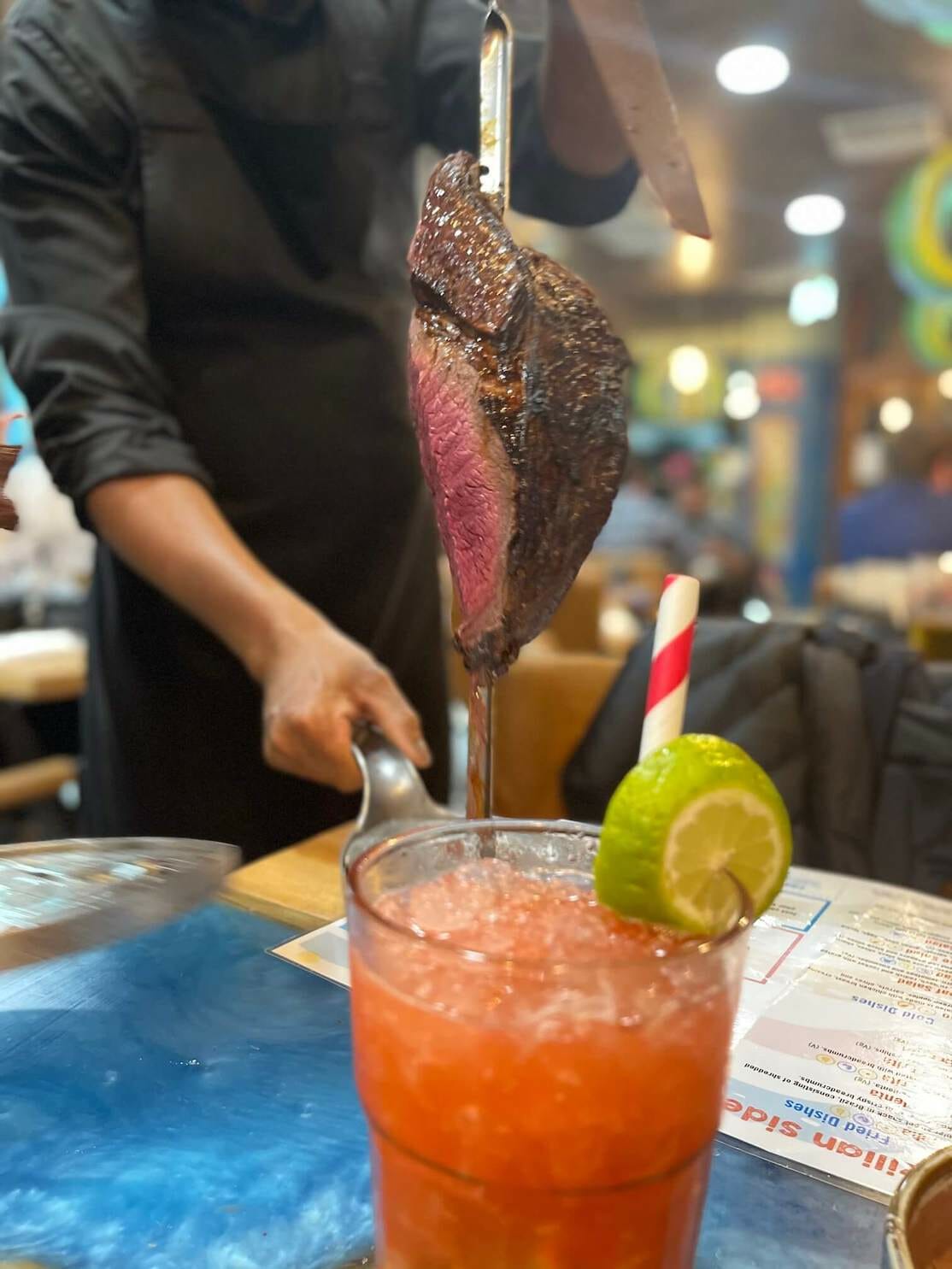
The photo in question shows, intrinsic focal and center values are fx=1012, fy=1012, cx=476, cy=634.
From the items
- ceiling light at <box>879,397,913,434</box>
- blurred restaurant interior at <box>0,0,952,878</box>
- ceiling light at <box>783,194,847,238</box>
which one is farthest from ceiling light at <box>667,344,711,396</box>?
ceiling light at <box>783,194,847,238</box>

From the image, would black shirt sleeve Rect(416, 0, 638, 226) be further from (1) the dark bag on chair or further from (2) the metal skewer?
(1) the dark bag on chair

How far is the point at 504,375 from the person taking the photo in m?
0.63

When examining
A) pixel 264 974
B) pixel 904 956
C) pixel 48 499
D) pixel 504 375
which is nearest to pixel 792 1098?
pixel 904 956

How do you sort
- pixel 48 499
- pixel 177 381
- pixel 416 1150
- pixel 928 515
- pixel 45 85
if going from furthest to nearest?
pixel 928 515
pixel 48 499
pixel 177 381
pixel 45 85
pixel 416 1150

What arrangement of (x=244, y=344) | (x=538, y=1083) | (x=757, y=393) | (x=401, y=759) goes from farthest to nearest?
(x=757, y=393), (x=244, y=344), (x=401, y=759), (x=538, y=1083)

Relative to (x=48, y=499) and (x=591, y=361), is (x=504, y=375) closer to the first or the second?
(x=591, y=361)

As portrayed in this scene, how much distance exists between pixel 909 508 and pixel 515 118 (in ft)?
15.4

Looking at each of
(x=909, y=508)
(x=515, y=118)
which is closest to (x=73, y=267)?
(x=515, y=118)

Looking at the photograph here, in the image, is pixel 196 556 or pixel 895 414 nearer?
pixel 196 556

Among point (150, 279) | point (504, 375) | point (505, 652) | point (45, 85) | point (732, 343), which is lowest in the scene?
point (505, 652)

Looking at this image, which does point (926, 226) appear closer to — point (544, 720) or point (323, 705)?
point (544, 720)

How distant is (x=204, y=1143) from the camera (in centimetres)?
→ 60

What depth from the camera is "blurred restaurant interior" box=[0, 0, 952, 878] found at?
307 centimetres

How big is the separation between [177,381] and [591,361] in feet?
2.90
